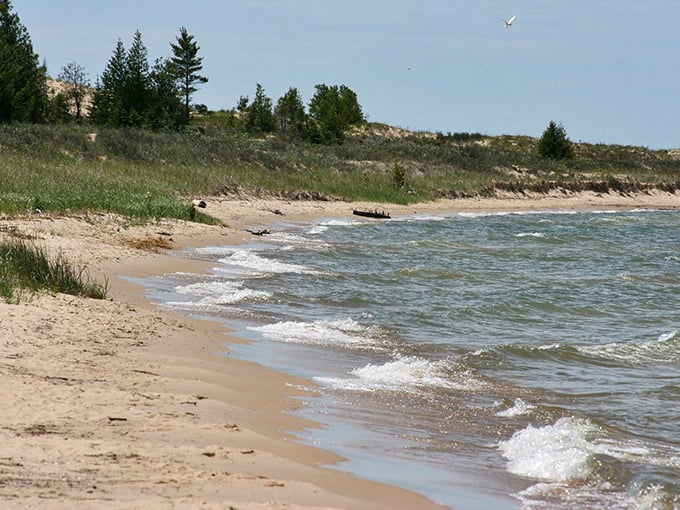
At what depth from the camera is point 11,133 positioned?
40.8 meters

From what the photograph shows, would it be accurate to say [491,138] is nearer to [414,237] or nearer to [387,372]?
[414,237]

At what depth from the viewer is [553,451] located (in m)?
6.82

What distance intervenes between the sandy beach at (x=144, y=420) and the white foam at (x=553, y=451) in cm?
147

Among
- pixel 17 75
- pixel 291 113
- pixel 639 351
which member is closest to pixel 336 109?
pixel 291 113

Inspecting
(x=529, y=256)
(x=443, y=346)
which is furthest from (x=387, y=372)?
(x=529, y=256)

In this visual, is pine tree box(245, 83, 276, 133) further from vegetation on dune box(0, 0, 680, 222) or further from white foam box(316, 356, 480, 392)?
white foam box(316, 356, 480, 392)

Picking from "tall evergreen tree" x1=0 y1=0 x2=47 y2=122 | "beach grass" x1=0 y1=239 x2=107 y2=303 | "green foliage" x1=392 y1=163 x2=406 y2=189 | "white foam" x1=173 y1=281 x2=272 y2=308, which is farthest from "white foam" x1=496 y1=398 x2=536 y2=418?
"tall evergreen tree" x1=0 y1=0 x2=47 y2=122

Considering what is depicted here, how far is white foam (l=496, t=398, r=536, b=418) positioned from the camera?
835 centimetres

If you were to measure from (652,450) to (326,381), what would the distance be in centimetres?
305

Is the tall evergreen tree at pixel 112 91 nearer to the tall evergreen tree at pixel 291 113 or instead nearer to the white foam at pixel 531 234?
the tall evergreen tree at pixel 291 113

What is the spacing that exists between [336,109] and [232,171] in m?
53.7

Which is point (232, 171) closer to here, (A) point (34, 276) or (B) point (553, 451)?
(A) point (34, 276)

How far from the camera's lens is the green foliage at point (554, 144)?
82.7m

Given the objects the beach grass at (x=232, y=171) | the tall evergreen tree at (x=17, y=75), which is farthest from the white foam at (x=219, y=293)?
the tall evergreen tree at (x=17, y=75)
